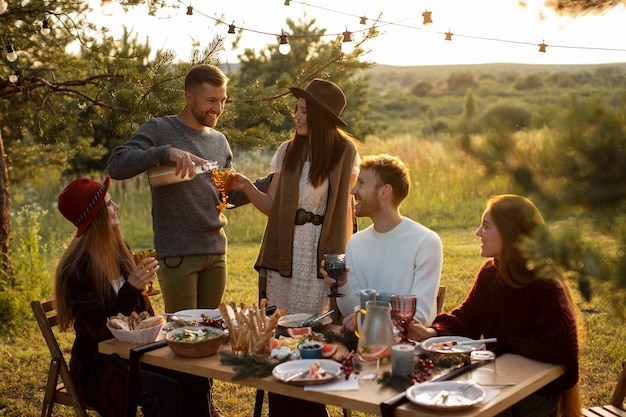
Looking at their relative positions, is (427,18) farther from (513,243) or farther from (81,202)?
(81,202)

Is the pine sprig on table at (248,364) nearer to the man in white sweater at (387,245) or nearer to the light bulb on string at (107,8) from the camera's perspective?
the man in white sweater at (387,245)

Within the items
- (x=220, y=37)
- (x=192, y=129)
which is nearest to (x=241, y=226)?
(x=220, y=37)

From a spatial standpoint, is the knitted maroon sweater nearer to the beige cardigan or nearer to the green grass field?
the green grass field

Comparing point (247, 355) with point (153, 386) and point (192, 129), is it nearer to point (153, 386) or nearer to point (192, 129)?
point (153, 386)

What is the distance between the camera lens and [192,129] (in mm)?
4441

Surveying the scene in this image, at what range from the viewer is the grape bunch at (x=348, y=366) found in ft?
8.98

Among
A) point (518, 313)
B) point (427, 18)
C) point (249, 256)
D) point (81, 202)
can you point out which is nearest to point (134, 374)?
point (81, 202)

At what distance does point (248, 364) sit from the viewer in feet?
9.48

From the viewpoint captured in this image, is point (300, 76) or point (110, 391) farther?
point (300, 76)

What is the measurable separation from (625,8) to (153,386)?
2.45m

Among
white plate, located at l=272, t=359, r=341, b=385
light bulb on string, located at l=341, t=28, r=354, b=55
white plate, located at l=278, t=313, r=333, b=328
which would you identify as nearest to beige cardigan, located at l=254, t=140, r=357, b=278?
white plate, located at l=278, t=313, r=333, b=328

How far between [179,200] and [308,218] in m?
0.74

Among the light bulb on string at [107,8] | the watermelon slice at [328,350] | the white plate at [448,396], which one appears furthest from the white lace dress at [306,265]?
the light bulb on string at [107,8]

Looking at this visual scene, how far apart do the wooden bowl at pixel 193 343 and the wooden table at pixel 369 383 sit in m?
0.02
